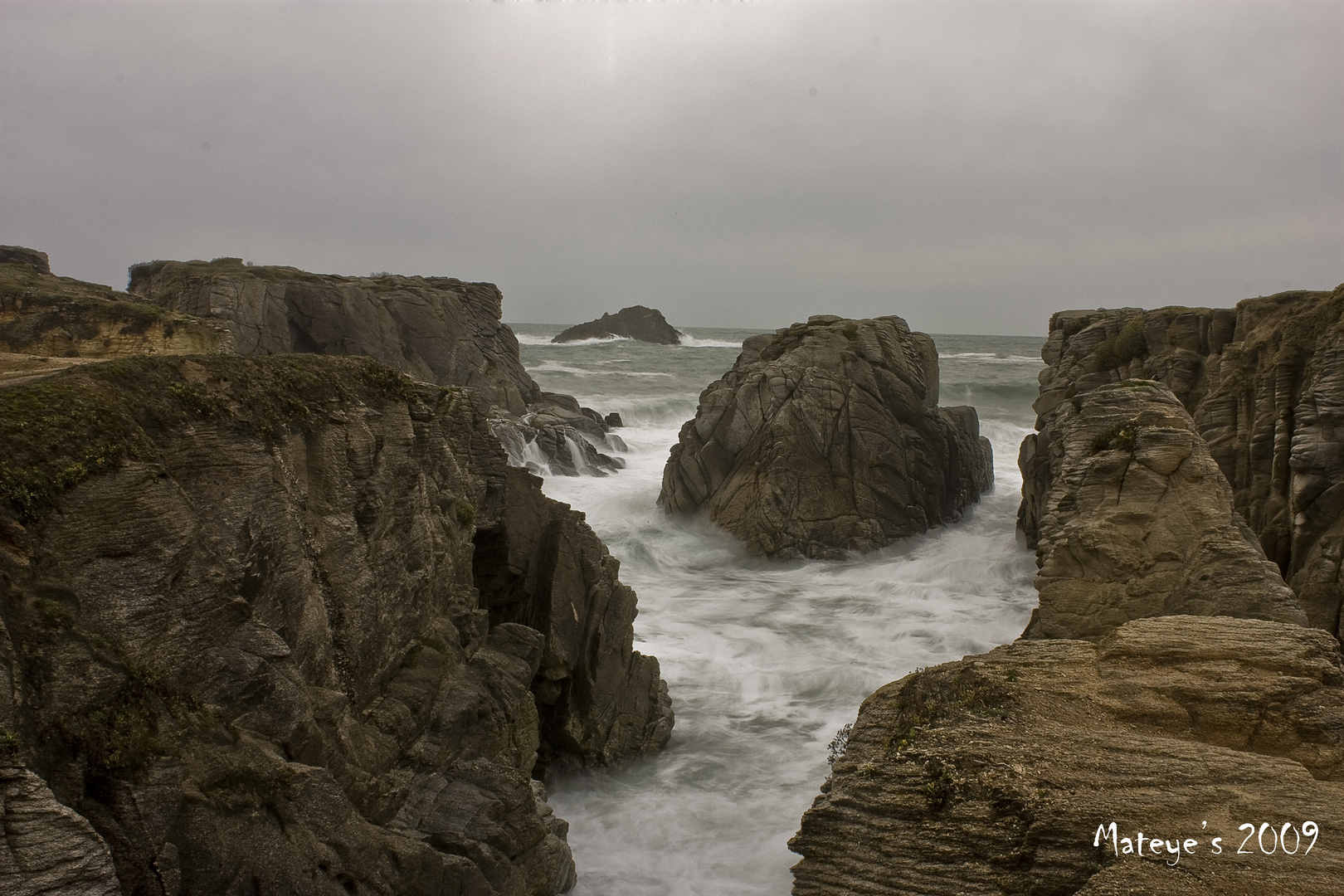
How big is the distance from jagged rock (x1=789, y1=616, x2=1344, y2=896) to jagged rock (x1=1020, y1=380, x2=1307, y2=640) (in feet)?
8.16

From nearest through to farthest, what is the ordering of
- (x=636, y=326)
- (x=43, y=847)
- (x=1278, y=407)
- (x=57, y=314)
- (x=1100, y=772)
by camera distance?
(x=43, y=847) → (x=1100, y=772) → (x=57, y=314) → (x=1278, y=407) → (x=636, y=326)

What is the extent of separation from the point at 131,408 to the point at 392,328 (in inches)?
→ 1390

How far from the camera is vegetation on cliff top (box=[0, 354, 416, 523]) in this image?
7.00 m

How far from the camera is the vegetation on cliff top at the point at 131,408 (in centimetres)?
700

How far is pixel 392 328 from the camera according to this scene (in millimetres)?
42031

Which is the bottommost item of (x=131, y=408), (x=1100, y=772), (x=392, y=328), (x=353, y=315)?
(x=1100, y=772)

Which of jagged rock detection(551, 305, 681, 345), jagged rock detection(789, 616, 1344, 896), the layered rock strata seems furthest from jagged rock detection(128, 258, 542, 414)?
jagged rock detection(551, 305, 681, 345)

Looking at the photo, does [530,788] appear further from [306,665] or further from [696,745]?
[696,745]

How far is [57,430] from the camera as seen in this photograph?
24.2 ft

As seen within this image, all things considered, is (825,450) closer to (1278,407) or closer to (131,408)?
(1278,407)

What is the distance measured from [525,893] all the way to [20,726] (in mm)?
6131

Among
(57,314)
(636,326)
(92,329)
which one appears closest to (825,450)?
(92,329)

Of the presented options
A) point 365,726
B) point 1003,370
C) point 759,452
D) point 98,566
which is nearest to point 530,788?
point 365,726

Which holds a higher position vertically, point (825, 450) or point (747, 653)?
point (825, 450)
